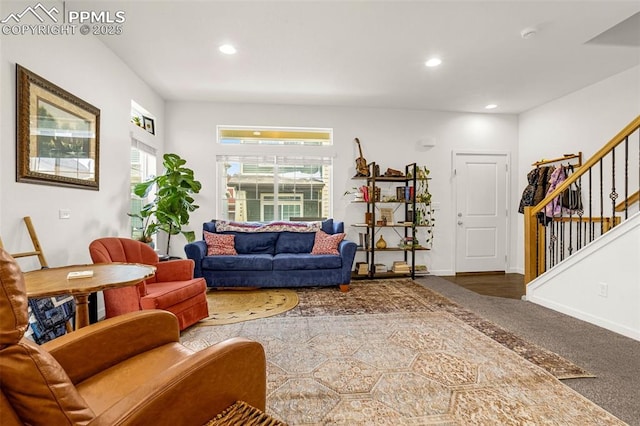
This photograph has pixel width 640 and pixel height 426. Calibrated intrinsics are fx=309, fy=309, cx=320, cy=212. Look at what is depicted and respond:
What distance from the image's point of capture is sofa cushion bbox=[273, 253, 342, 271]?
3975 millimetres

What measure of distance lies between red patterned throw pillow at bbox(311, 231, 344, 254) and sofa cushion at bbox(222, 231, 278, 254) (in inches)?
24.5

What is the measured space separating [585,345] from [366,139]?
12.0 feet

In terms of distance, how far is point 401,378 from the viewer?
1.90 meters

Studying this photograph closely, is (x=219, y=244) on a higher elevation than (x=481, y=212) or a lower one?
lower

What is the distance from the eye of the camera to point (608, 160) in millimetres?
3805

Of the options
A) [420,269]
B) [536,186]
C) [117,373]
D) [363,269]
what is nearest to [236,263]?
[363,269]

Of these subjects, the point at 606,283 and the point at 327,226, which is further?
the point at 327,226

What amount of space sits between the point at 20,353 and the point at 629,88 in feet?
18.2

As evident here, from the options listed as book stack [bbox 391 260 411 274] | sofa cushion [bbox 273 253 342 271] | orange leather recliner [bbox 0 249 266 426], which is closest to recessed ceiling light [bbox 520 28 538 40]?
sofa cushion [bbox 273 253 342 271]

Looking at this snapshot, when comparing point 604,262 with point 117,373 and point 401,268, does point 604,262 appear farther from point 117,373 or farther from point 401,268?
point 117,373

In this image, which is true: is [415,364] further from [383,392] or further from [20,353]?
[20,353]

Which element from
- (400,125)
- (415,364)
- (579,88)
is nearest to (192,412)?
(415,364)

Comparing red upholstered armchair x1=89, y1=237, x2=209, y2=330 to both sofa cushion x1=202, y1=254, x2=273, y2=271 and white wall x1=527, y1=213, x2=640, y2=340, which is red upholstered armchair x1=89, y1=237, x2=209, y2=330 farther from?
white wall x1=527, y1=213, x2=640, y2=340

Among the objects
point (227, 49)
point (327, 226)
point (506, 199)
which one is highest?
point (227, 49)
